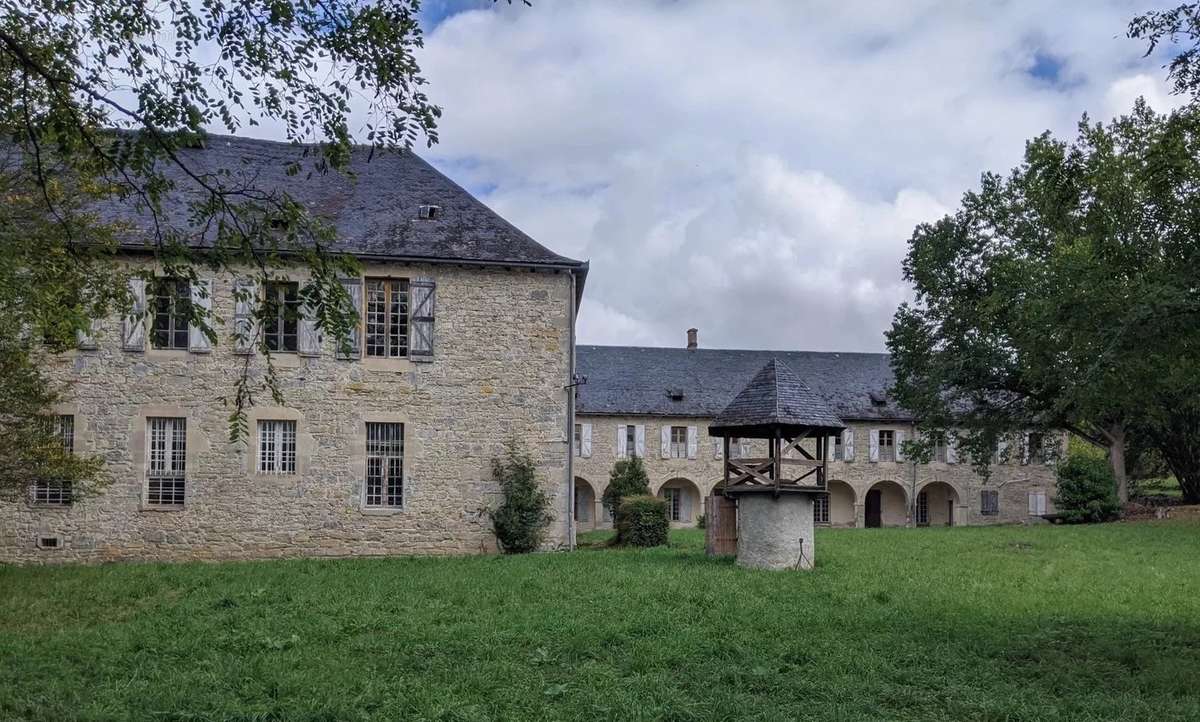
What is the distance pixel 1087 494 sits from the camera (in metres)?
33.4

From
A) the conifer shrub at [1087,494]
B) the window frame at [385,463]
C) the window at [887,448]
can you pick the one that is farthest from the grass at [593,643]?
the window at [887,448]

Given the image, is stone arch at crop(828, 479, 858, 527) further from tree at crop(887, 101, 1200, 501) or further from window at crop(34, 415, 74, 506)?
window at crop(34, 415, 74, 506)

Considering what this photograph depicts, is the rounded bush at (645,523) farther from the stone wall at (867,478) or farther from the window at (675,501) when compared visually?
the window at (675,501)

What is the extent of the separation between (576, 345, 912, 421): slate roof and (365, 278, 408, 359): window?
19631 mm

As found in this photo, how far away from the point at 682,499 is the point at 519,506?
22.9m

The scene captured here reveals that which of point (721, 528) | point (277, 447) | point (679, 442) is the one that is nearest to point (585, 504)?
point (679, 442)

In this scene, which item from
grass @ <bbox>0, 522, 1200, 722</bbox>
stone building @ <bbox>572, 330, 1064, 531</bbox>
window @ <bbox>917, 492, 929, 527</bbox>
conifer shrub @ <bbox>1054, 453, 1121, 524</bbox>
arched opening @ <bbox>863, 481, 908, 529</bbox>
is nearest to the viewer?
grass @ <bbox>0, 522, 1200, 722</bbox>

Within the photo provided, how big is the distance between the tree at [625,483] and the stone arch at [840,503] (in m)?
9.04

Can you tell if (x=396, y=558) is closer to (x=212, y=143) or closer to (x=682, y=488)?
(x=212, y=143)

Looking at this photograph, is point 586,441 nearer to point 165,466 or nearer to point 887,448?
point 887,448

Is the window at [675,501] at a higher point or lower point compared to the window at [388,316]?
lower

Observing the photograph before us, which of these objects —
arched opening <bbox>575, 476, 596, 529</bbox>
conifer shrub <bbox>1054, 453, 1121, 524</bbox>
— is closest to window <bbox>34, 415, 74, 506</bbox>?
arched opening <bbox>575, 476, 596, 529</bbox>

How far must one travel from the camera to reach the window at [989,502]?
42.7 meters

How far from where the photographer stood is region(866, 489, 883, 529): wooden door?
43625 mm
